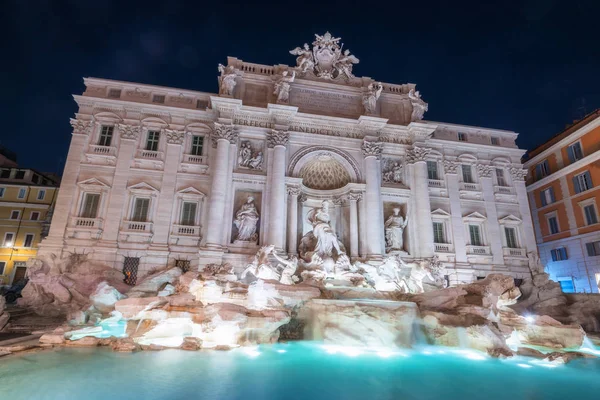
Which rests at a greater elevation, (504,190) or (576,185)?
(576,185)

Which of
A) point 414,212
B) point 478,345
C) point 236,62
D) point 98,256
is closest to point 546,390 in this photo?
point 478,345

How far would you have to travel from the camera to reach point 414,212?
68.3 ft

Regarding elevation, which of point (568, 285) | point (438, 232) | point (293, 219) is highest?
point (293, 219)

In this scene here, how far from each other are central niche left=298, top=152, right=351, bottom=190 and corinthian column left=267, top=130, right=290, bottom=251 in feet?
6.06

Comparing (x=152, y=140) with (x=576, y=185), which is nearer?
(x=152, y=140)

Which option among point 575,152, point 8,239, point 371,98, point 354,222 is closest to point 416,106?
point 371,98

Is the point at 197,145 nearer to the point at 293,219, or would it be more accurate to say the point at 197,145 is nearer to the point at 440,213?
the point at 293,219

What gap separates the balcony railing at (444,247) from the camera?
21.2m

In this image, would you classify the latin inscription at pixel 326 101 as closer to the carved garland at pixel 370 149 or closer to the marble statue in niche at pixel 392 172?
the carved garland at pixel 370 149

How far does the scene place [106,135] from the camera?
783 inches

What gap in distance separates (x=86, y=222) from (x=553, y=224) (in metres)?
32.8

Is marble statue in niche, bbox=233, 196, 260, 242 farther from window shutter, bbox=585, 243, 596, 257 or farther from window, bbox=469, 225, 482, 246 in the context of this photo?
window shutter, bbox=585, 243, 596, 257

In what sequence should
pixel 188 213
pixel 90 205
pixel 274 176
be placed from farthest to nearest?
pixel 188 213 < pixel 274 176 < pixel 90 205

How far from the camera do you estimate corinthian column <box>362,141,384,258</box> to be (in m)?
18.9
